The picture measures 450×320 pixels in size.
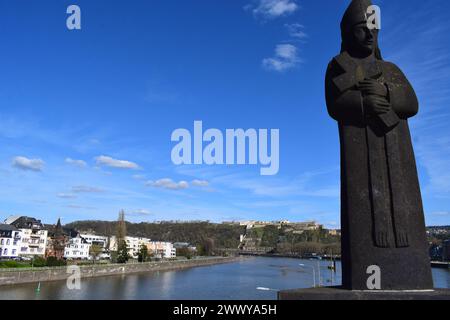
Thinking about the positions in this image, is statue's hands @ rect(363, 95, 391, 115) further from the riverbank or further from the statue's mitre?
the riverbank

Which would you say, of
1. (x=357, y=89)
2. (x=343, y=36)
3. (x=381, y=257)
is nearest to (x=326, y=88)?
(x=357, y=89)

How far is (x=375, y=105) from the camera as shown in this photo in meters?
7.89

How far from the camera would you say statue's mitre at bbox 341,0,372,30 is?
855 centimetres

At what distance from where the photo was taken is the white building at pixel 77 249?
283 ft

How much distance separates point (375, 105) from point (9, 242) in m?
76.0

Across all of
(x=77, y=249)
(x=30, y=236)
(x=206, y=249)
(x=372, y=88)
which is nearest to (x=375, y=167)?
(x=372, y=88)

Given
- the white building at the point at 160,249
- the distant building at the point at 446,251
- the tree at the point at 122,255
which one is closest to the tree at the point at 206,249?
the white building at the point at 160,249

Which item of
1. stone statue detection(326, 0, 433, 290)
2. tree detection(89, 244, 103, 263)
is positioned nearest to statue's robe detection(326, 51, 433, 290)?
stone statue detection(326, 0, 433, 290)

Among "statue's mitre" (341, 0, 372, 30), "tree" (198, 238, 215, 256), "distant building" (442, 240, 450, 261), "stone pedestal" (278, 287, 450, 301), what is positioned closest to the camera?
"stone pedestal" (278, 287, 450, 301)

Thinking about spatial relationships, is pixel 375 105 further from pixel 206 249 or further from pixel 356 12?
pixel 206 249

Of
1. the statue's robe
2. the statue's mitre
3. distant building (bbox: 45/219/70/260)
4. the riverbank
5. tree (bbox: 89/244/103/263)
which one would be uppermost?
the statue's mitre

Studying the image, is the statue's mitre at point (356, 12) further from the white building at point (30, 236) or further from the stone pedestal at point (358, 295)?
the white building at point (30, 236)
